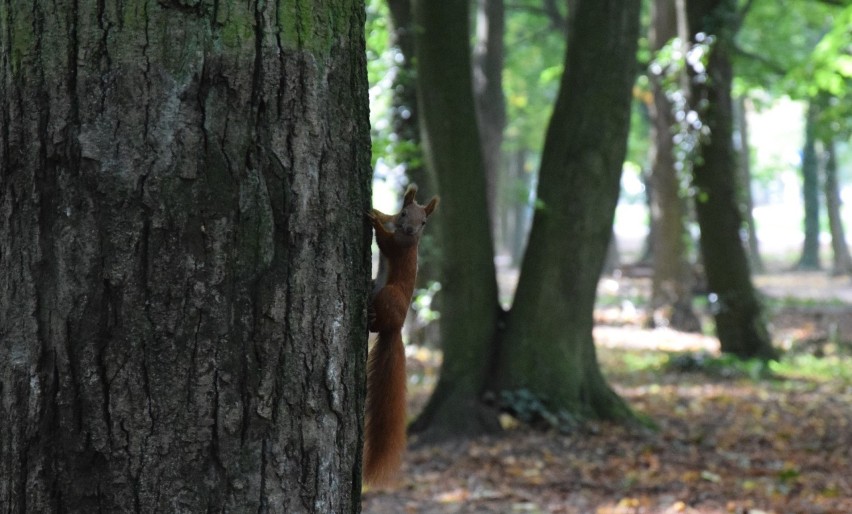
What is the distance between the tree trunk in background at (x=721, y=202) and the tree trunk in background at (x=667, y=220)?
3.73m

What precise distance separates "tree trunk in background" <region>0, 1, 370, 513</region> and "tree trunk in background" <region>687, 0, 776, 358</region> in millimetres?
9919

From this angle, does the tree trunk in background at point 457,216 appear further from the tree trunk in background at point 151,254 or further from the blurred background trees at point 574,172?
the tree trunk in background at point 151,254

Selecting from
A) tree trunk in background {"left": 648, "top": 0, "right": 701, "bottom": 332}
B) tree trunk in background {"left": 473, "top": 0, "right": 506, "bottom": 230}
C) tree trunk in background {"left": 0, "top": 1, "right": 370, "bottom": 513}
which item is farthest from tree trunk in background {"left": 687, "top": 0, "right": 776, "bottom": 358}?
tree trunk in background {"left": 0, "top": 1, "right": 370, "bottom": 513}

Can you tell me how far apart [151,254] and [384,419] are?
101cm

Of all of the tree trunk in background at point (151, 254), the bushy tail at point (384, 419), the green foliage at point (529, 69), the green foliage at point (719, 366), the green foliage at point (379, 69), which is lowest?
the green foliage at point (719, 366)

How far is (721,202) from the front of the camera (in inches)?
449

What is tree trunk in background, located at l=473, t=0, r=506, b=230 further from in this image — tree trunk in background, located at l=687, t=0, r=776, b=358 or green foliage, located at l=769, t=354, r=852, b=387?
green foliage, located at l=769, t=354, r=852, b=387

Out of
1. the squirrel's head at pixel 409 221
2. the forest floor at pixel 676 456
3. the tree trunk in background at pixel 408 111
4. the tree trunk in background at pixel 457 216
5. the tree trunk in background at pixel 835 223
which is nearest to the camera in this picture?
the squirrel's head at pixel 409 221

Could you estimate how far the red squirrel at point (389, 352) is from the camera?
2734 millimetres

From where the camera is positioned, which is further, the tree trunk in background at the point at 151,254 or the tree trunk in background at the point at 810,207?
the tree trunk in background at the point at 810,207

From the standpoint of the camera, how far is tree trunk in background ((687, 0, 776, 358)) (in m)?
11.4

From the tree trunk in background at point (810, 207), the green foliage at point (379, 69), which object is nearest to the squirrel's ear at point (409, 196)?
the green foliage at point (379, 69)

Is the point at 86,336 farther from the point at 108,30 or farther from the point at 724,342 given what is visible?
the point at 724,342

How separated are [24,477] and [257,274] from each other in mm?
658
